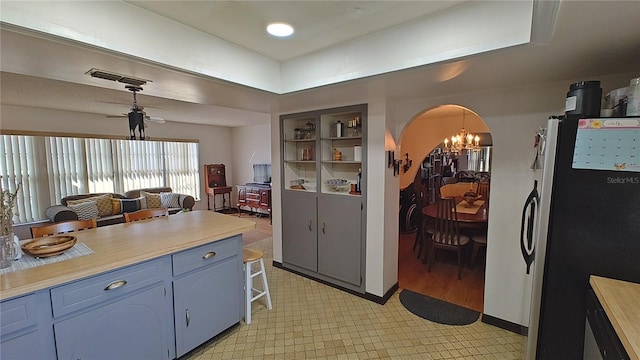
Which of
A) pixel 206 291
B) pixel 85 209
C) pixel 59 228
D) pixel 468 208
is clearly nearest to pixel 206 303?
pixel 206 291

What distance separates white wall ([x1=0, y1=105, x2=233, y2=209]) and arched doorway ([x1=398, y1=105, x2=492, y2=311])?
Answer: 497 centimetres

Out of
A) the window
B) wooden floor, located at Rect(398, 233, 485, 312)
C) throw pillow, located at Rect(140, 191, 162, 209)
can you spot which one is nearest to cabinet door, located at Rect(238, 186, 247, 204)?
the window

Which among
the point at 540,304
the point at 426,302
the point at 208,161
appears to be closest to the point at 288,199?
the point at 426,302

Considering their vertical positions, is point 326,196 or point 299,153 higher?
point 299,153

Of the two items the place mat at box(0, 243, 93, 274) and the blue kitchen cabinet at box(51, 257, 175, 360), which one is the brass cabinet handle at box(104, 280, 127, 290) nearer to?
the blue kitchen cabinet at box(51, 257, 175, 360)

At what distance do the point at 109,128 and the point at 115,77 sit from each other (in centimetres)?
452

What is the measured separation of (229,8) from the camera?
1.58 metres

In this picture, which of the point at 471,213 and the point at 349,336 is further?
the point at 471,213

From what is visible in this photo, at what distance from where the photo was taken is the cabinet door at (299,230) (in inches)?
132

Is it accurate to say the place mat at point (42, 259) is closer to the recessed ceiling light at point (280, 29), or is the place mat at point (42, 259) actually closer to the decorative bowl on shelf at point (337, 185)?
the recessed ceiling light at point (280, 29)

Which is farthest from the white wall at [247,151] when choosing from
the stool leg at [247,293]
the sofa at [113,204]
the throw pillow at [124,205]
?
the stool leg at [247,293]

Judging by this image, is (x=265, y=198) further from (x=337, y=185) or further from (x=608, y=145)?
(x=608, y=145)

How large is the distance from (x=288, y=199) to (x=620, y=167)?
2.94 metres

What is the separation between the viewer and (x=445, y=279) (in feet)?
11.1
